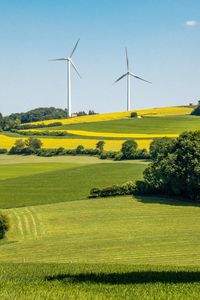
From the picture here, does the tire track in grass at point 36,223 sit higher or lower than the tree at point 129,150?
lower

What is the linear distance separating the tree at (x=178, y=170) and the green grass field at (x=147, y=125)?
73060 millimetres

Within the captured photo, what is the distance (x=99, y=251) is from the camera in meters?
48.5

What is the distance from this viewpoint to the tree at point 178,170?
261 ft

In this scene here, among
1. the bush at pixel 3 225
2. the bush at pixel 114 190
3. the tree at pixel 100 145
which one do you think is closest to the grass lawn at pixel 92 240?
the bush at pixel 3 225

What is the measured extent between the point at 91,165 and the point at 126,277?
287 feet

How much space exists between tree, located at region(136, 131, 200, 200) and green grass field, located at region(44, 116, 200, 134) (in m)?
73.1

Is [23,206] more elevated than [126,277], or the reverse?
[126,277]

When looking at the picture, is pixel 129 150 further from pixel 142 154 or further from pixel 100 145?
pixel 100 145

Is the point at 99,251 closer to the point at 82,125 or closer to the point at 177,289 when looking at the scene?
the point at 177,289

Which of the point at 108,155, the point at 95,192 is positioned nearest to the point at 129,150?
the point at 108,155

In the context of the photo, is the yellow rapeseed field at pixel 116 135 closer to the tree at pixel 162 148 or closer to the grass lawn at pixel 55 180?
the grass lawn at pixel 55 180

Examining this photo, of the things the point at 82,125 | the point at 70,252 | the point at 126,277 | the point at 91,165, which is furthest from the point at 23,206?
the point at 82,125

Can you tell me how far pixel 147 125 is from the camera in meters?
172

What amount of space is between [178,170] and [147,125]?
91074mm
